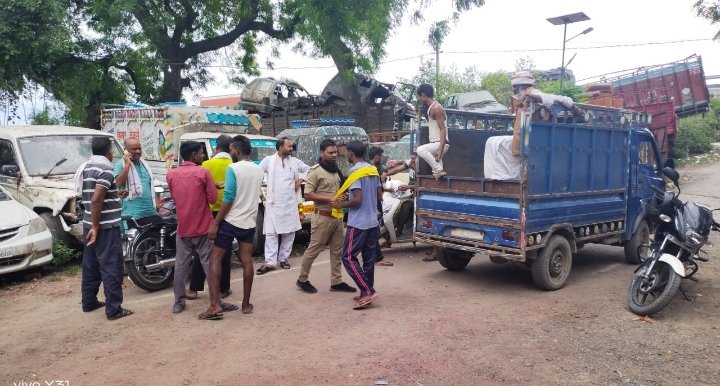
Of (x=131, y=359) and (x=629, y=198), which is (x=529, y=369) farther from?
(x=629, y=198)

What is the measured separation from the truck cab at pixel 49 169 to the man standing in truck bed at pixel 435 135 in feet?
14.3

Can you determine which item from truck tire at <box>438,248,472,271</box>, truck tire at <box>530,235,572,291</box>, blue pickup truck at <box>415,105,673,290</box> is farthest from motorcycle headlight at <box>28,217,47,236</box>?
truck tire at <box>530,235,572,291</box>

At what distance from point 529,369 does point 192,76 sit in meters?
17.5

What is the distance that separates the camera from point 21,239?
6.58m

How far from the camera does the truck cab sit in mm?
7254

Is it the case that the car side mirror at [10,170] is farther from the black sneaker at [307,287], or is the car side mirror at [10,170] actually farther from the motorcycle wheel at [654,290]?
the motorcycle wheel at [654,290]

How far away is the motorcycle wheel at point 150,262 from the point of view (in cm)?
586

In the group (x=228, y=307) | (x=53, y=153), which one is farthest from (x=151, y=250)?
(x=53, y=153)

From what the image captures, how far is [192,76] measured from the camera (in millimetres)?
19219

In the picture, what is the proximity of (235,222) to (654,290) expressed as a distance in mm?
3856

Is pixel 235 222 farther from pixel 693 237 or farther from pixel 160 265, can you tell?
pixel 693 237

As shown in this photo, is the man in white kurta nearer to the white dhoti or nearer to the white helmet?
the white dhoti

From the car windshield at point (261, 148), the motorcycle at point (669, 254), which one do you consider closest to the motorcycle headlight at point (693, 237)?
the motorcycle at point (669, 254)

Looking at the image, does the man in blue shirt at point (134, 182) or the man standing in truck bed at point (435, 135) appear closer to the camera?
the man in blue shirt at point (134, 182)
